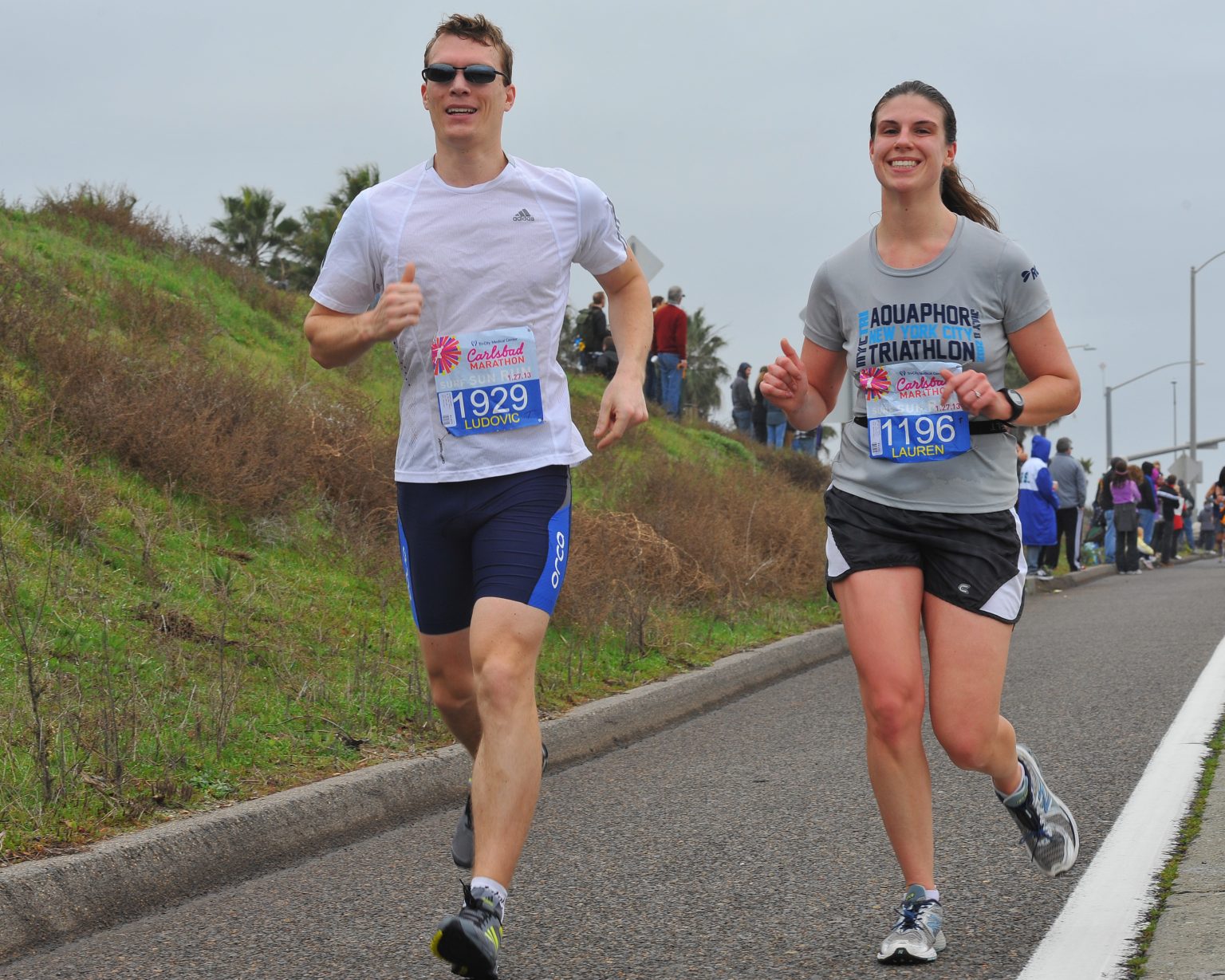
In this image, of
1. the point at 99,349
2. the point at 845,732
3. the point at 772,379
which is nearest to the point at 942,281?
the point at 772,379

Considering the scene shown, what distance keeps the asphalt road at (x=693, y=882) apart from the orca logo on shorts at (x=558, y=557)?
37.4 inches

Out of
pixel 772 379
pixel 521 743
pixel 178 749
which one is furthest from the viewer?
pixel 178 749

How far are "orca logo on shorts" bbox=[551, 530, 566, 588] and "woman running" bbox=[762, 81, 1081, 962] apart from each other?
67cm

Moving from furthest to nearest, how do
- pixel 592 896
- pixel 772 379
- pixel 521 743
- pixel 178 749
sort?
pixel 178 749 → pixel 592 896 → pixel 772 379 → pixel 521 743

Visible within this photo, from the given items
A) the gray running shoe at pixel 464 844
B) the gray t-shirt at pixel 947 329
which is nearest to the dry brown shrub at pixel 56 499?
the gray running shoe at pixel 464 844

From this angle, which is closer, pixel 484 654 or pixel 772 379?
pixel 484 654

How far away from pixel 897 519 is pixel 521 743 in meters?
1.09

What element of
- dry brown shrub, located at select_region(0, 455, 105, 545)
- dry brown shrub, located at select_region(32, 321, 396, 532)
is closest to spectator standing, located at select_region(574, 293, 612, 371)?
dry brown shrub, located at select_region(32, 321, 396, 532)

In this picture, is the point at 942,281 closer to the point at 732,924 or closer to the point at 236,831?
the point at 732,924

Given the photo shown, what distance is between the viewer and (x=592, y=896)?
4.65 metres

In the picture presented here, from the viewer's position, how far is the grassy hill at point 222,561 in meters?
5.79

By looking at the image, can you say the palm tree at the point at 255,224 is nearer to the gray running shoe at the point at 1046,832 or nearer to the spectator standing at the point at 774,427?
the spectator standing at the point at 774,427

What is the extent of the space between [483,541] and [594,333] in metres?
19.2

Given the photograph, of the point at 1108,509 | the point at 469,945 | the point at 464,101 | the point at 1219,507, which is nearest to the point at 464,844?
the point at 469,945
